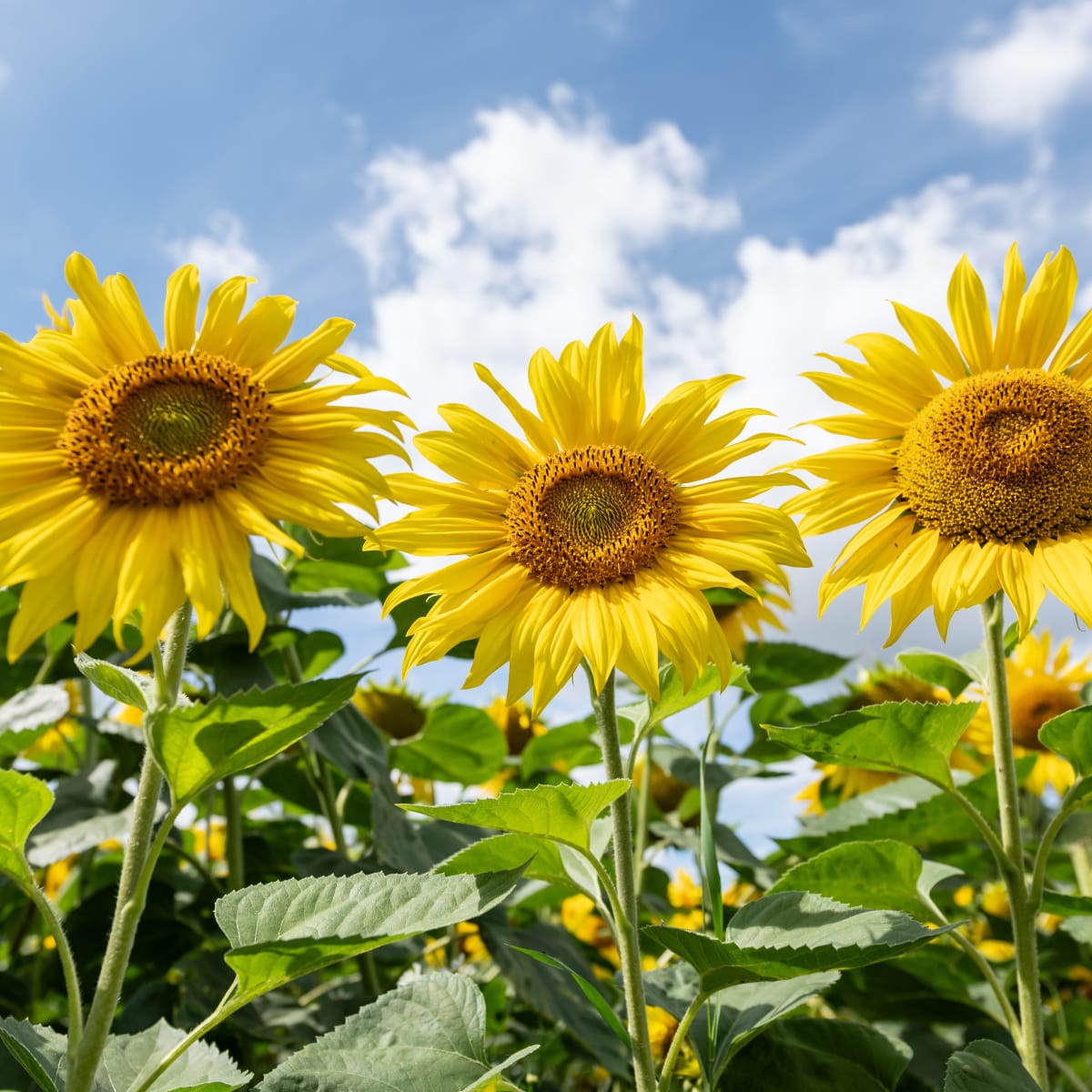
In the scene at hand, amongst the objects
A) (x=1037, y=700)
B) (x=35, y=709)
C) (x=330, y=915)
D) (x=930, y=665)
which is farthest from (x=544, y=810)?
(x=1037, y=700)

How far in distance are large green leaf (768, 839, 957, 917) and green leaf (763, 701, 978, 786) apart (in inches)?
6.5

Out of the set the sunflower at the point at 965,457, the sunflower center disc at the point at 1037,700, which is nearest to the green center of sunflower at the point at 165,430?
the sunflower at the point at 965,457

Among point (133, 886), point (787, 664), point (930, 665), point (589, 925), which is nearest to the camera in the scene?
point (133, 886)

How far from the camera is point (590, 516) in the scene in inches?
72.1

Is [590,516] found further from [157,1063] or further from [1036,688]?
[1036,688]

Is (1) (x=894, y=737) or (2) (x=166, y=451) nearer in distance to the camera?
(2) (x=166, y=451)

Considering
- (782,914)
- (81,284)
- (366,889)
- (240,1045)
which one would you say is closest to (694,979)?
(782,914)

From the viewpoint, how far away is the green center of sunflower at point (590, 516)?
71.2 inches

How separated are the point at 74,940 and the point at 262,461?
1.77 metres

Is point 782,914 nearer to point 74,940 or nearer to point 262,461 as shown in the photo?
point 262,461

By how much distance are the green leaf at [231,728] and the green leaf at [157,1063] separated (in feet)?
1.46

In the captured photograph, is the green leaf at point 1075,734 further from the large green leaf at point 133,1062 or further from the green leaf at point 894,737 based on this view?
the large green leaf at point 133,1062

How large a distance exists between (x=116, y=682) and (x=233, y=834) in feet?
4.40

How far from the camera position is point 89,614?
4.62ft
